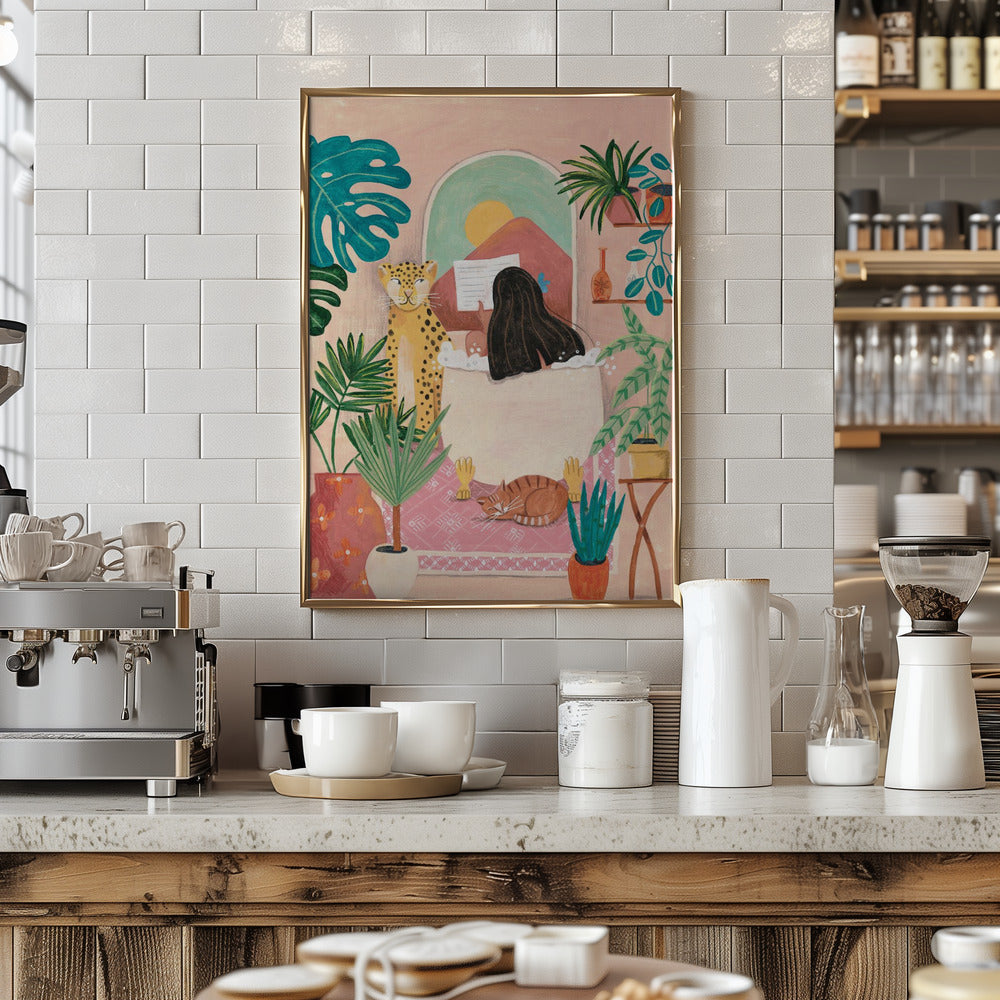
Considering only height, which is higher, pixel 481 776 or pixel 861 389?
pixel 861 389

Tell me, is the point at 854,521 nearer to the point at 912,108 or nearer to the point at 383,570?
the point at 912,108

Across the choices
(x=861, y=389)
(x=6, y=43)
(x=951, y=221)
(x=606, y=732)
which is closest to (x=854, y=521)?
(x=861, y=389)

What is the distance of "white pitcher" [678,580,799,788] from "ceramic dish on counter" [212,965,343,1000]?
42.5 inches

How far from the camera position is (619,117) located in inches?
90.8

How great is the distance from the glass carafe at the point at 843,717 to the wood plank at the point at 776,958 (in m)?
0.39

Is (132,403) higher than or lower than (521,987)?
higher

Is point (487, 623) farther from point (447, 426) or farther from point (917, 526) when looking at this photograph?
point (917, 526)

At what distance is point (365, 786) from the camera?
1.88 meters

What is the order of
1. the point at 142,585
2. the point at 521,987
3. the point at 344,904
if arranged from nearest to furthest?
the point at 521,987
the point at 344,904
the point at 142,585

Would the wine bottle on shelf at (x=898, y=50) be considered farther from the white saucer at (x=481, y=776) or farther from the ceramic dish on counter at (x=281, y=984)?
the ceramic dish on counter at (x=281, y=984)

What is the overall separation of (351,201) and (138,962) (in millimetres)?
1339

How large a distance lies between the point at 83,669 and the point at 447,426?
759mm

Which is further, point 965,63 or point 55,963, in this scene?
point 965,63

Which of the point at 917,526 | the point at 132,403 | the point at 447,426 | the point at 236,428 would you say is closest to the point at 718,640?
the point at 447,426
